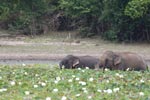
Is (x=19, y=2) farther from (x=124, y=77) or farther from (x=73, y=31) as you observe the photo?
(x=124, y=77)

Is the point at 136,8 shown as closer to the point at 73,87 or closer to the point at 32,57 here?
the point at 32,57

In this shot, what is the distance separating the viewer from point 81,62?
58.2ft

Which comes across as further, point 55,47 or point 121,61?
point 55,47

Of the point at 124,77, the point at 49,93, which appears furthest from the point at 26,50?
the point at 49,93

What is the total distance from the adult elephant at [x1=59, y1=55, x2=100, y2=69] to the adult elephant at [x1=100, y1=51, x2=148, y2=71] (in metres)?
0.67

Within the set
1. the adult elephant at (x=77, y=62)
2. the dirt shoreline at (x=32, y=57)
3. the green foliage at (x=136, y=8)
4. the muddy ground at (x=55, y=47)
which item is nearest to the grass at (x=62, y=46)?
the muddy ground at (x=55, y=47)

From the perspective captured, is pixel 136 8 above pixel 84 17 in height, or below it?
above

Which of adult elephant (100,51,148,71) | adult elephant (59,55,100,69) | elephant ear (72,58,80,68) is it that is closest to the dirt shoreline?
adult elephant (59,55,100,69)

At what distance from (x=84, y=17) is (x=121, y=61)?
28.7 m

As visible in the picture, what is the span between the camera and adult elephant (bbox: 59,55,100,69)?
55.7 ft

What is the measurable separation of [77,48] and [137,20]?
7030 millimetres

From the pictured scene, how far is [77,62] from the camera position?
17.2 metres

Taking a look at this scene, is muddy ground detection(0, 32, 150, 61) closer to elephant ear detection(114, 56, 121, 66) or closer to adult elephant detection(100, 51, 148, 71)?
adult elephant detection(100, 51, 148, 71)

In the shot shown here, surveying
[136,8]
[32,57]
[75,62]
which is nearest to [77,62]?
[75,62]
